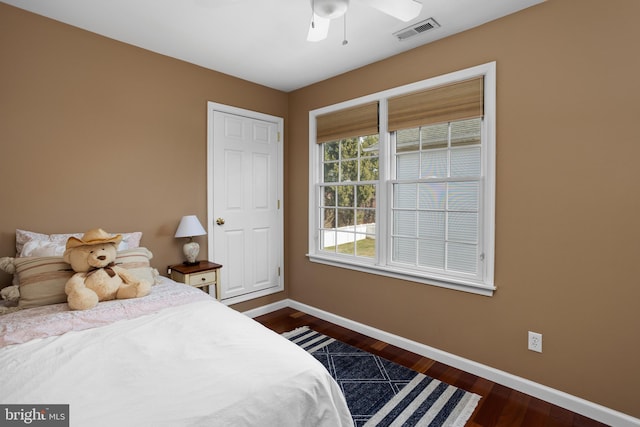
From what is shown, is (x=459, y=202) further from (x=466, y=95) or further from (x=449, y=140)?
(x=466, y=95)

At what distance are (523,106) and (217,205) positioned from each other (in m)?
2.77

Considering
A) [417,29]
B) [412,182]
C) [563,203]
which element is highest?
[417,29]

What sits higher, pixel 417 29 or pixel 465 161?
pixel 417 29

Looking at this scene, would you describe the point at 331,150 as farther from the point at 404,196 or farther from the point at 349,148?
the point at 404,196

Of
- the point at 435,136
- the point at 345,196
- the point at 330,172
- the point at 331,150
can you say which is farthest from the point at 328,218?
the point at 435,136

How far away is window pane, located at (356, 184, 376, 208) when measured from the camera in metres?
3.19

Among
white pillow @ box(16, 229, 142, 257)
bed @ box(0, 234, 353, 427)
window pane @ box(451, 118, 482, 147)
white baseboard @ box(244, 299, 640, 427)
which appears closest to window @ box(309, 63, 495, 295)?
window pane @ box(451, 118, 482, 147)

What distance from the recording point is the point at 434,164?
274 centimetres

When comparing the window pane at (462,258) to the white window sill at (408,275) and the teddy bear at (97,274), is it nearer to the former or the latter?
the white window sill at (408,275)

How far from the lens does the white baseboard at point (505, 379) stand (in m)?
1.93

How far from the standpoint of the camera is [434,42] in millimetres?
2652

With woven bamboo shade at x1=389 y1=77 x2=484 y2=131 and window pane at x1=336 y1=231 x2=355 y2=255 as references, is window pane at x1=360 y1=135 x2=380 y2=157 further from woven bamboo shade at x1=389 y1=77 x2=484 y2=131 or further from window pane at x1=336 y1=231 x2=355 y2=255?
window pane at x1=336 y1=231 x2=355 y2=255

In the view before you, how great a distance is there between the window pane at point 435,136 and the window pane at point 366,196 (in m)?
0.65

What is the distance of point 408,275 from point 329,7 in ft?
6.92
